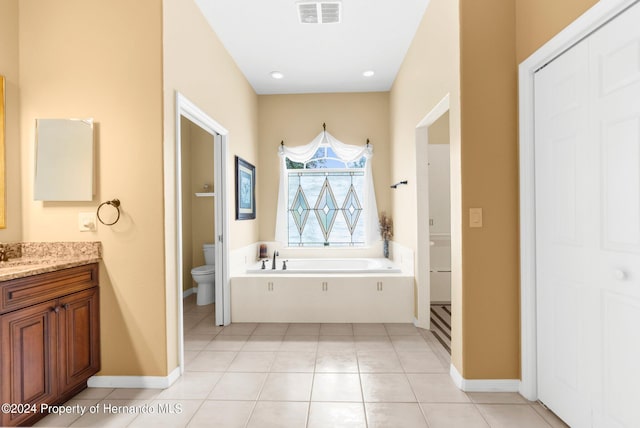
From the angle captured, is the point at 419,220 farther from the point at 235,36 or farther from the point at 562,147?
the point at 235,36

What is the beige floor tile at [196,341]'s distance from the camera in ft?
9.93

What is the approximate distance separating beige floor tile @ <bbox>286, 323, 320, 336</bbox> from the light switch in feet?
6.08

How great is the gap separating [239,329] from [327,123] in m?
2.98

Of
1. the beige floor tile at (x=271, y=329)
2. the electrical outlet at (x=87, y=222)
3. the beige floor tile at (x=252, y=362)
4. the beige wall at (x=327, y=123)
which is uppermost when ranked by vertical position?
the beige wall at (x=327, y=123)

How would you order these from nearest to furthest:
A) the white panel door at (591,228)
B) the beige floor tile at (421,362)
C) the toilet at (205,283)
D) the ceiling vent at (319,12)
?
the white panel door at (591,228), the beige floor tile at (421,362), the ceiling vent at (319,12), the toilet at (205,283)

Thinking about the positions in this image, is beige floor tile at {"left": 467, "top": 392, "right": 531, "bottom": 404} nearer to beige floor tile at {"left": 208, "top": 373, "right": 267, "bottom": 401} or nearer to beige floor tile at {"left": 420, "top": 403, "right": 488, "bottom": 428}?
beige floor tile at {"left": 420, "top": 403, "right": 488, "bottom": 428}

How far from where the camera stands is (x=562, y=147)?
187 centimetres

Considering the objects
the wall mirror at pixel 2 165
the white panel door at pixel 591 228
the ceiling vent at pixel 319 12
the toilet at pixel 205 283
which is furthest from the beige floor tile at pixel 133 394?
the ceiling vent at pixel 319 12

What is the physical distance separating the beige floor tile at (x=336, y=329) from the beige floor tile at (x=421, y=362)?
0.65 meters

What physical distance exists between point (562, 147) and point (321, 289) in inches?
98.8

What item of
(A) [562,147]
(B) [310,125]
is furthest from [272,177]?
(A) [562,147]

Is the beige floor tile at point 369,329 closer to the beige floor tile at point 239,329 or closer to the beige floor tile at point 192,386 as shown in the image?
the beige floor tile at point 239,329

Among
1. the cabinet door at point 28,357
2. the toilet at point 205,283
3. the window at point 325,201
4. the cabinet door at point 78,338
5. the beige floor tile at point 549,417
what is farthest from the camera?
the window at point 325,201

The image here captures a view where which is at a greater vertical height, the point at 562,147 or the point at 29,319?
the point at 562,147
